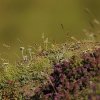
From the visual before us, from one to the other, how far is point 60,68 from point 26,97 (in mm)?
437

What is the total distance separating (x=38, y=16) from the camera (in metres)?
17.8

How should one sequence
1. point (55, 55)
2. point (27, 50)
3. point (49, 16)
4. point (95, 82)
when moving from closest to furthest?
1. point (95, 82)
2. point (55, 55)
3. point (27, 50)
4. point (49, 16)

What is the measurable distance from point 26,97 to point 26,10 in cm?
1185

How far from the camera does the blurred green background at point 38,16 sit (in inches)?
653

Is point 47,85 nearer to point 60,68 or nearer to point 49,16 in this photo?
point 60,68

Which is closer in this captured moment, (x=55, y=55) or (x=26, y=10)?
(x=55, y=55)

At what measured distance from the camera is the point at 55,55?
673 cm

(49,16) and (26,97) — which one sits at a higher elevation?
(49,16)

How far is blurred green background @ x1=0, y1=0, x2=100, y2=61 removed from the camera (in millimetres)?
16578

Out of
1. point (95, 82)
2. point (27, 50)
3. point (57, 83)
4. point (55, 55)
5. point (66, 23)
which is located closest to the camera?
point (95, 82)

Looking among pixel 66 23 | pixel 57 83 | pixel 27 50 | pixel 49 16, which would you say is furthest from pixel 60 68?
pixel 49 16

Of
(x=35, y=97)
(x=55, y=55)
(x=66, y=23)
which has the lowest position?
(x=35, y=97)

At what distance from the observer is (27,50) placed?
23.7 ft

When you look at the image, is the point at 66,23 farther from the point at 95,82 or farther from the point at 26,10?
the point at 95,82
